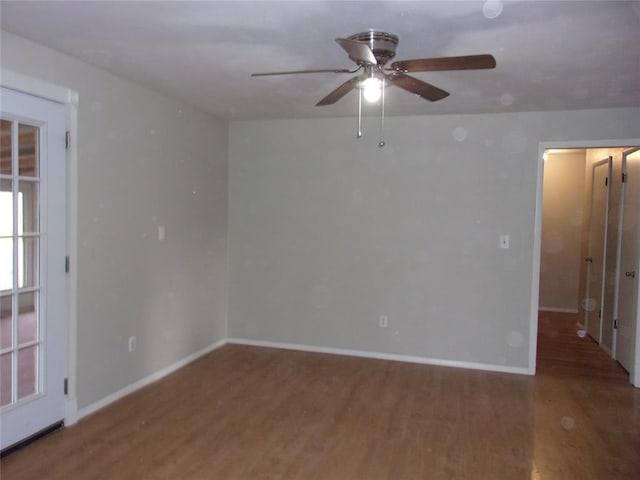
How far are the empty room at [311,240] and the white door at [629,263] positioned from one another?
4 cm

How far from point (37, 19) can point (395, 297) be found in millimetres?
3497

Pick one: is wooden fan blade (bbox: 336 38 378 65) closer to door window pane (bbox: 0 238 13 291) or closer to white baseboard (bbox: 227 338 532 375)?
door window pane (bbox: 0 238 13 291)

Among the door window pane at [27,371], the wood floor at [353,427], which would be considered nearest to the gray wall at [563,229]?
the wood floor at [353,427]

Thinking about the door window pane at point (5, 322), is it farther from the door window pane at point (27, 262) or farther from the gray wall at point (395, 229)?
the gray wall at point (395, 229)

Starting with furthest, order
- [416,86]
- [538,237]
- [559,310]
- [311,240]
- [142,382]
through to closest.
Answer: [559,310] < [311,240] < [538,237] < [142,382] < [416,86]

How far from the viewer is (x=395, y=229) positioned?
4645 millimetres

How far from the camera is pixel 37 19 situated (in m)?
2.42

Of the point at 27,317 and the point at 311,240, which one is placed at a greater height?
the point at 311,240

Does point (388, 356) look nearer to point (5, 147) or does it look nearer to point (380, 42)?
point (380, 42)

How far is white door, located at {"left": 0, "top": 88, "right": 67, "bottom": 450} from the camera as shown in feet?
8.83

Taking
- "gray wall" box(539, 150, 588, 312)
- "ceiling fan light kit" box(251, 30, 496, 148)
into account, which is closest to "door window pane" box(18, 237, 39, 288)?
"ceiling fan light kit" box(251, 30, 496, 148)

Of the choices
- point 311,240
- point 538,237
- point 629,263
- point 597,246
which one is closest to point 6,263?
point 311,240

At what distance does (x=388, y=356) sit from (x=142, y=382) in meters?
2.23

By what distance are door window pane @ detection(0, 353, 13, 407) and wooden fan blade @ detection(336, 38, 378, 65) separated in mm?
2441
